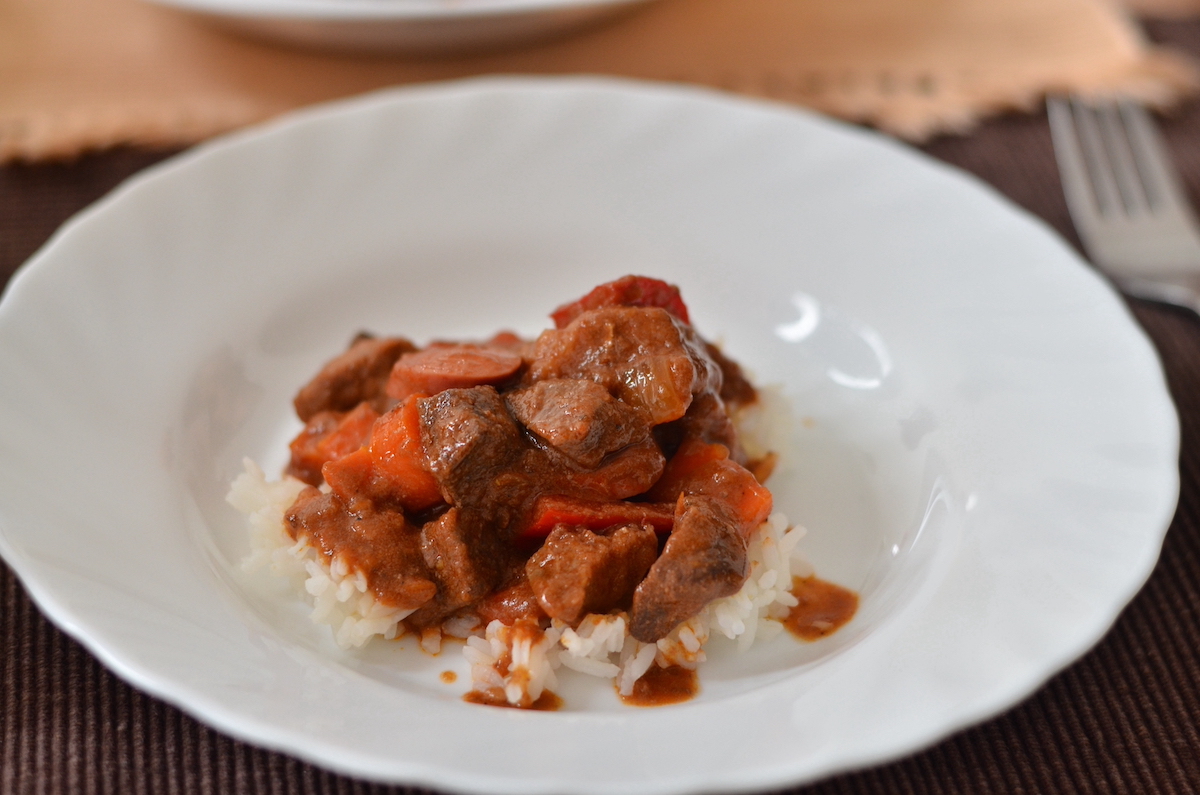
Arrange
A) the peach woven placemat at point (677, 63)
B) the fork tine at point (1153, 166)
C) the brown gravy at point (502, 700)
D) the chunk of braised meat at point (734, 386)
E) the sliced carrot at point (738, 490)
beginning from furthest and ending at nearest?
the peach woven placemat at point (677, 63) < the fork tine at point (1153, 166) < the chunk of braised meat at point (734, 386) < the sliced carrot at point (738, 490) < the brown gravy at point (502, 700)

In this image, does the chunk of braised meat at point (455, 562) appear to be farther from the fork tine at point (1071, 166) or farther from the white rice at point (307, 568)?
the fork tine at point (1071, 166)

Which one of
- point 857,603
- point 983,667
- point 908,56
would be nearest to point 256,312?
point 857,603

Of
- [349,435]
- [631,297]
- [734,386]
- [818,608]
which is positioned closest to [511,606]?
[349,435]

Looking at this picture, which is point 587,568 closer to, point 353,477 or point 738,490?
point 738,490

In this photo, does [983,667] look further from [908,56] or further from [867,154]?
[908,56]

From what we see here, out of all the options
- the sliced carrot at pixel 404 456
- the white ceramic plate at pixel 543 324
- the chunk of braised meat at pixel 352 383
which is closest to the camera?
the white ceramic plate at pixel 543 324

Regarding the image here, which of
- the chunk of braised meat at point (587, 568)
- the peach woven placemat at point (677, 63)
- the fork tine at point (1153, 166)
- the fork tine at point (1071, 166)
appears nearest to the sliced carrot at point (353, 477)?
the chunk of braised meat at point (587, 568)
